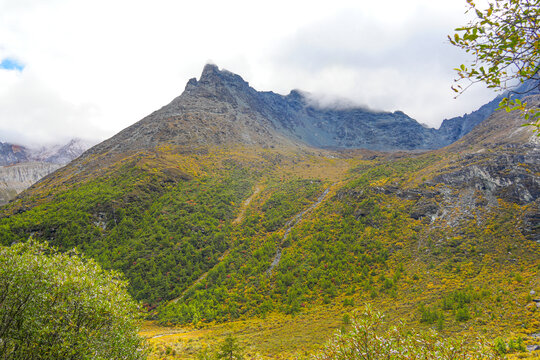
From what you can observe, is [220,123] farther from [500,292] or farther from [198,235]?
[500,292]

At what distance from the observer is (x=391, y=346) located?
22.4 feet

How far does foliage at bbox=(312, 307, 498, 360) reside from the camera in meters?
6.27

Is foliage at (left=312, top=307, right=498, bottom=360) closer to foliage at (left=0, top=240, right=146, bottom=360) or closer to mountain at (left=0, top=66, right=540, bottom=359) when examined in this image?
foliage at (left=0, top=240, right=146, bottom=360)

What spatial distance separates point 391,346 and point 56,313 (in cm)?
1430

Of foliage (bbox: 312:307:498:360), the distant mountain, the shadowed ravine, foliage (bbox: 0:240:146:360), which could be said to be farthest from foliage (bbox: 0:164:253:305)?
foliage (bbox: 312:307:498:360)

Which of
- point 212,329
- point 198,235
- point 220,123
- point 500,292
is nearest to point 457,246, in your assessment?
point 500,292

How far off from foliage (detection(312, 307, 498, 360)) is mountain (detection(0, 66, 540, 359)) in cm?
1870

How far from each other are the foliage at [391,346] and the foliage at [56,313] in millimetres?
10874

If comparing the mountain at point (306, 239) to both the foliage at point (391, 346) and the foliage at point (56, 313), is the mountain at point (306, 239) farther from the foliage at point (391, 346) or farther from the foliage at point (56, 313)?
the foliage at point (391, 346)

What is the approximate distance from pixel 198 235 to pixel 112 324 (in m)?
47.5

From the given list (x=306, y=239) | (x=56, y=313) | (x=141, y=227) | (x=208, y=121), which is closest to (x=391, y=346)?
(x=56, y=313)

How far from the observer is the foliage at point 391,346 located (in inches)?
247

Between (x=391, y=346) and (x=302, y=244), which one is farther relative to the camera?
(x=302, y=244)

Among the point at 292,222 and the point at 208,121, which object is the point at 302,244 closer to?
the point at 292,222
